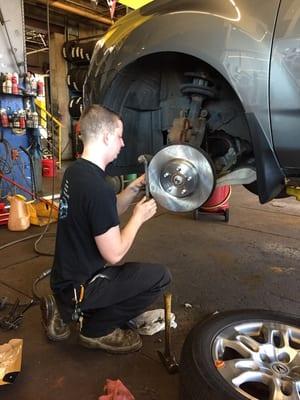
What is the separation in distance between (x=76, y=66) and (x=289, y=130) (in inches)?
299

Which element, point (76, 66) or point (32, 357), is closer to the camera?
point (32, 357)

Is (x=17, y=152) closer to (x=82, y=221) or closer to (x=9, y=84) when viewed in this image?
(x=9, y=84)

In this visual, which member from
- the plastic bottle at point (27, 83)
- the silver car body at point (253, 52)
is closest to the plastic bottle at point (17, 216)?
the plastic bottle at point (27, 83)

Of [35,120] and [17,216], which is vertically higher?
[35,120]

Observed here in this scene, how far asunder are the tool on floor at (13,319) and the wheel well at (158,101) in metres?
0.93

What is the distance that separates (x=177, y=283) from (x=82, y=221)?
994 mm

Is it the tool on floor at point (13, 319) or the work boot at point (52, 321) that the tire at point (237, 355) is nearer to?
the work boot at point (52, 321)

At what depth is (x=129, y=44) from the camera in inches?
63.1

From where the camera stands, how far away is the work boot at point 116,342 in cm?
152

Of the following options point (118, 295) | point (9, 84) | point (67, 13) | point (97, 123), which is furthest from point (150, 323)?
point (67, 13)

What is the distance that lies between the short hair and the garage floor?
91 cm

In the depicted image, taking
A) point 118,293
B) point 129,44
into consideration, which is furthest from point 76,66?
point 118,293

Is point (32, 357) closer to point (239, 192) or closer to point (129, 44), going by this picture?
point (129, 44)

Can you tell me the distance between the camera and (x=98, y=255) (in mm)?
1482
